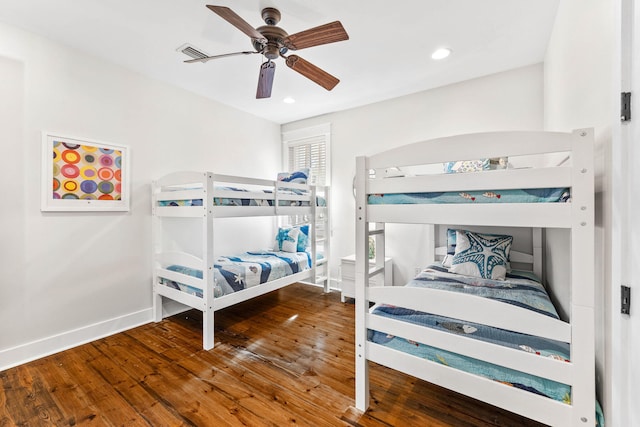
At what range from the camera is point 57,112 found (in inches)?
87.5

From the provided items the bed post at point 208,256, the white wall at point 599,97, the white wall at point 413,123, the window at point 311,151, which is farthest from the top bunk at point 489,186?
the window at point 311,151

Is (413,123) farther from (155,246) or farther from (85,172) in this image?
(85,172)

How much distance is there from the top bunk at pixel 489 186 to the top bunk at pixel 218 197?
4.52ft

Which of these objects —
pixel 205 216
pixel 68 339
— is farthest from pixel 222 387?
pixel 68 339

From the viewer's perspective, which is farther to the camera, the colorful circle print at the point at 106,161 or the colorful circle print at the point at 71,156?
the colorful circle print at the point at 106,161

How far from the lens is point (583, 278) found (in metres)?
1.00

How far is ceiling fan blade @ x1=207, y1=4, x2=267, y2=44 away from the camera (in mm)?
1431

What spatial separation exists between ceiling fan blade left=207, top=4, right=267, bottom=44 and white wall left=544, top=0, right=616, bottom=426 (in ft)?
5.37

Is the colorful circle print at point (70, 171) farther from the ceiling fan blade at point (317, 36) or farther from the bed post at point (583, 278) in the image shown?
the bed post at point (583, 278)

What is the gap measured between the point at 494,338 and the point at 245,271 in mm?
2083

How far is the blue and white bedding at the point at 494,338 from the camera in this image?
112 cm

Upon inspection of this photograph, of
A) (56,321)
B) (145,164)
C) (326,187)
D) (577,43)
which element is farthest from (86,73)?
(577,43)

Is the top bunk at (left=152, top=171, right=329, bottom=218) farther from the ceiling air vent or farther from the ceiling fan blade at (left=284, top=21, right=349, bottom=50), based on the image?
the ceiling fan blade at (left=284, top=21, right=349, bottom=50)

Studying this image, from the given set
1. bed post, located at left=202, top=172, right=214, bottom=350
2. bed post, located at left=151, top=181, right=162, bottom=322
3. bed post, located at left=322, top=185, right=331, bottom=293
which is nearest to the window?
bed post, located at left=322, top=185, right=331, bottom=293
